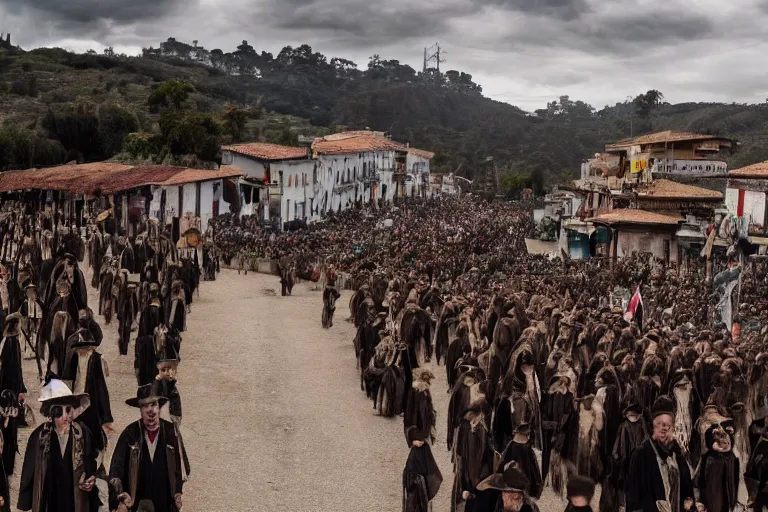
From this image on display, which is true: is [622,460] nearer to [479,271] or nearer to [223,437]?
[223,437]

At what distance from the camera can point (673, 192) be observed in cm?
3806

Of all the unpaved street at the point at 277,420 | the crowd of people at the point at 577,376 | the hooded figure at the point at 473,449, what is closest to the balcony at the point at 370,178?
the crowd of people at the point at 577,376

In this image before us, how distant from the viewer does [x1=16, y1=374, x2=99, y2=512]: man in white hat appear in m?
8.38

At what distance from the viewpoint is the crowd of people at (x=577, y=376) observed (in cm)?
962

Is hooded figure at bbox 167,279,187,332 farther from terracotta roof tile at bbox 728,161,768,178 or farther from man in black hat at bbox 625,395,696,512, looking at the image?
terracotta roof tile at bbox 728,161,768,178

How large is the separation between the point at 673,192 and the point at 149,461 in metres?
32.4

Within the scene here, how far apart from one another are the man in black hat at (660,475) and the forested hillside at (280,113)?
44998mm

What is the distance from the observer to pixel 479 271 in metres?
31.8

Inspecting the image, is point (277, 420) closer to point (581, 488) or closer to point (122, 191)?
point (581, 488)

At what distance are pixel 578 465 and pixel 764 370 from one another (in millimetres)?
5643

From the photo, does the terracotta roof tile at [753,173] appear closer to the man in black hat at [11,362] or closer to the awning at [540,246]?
the awning at [540,246]

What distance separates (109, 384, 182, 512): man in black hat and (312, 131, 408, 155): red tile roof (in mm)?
48105

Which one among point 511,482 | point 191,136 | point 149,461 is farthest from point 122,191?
point 511,482


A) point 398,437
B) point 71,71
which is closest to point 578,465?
point 398,437
